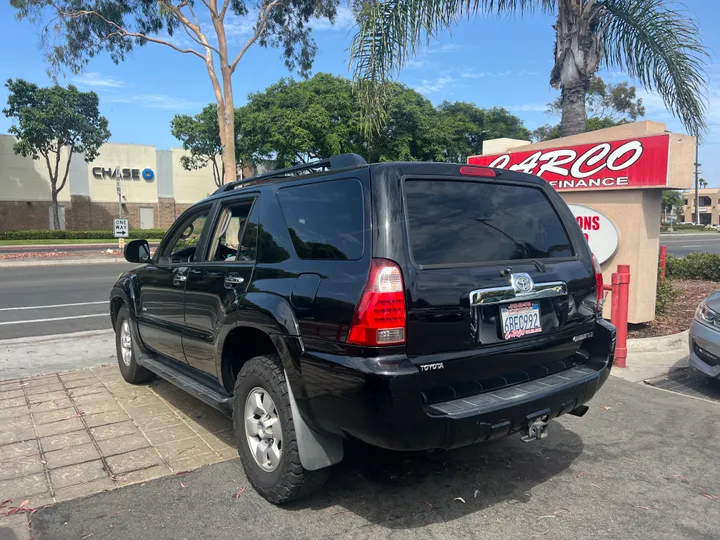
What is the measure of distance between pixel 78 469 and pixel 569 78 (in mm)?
8210

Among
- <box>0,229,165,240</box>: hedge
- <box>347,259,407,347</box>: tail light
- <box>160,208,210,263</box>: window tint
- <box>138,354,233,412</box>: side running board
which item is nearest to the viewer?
<box>347,259,407,347</box>: tail light

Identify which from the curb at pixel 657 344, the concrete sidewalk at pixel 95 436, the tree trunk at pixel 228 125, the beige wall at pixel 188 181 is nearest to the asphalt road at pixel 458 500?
the concrete sidewalk at pixel 95 436

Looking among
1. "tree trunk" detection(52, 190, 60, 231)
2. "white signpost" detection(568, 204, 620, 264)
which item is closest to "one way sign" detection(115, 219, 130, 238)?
"tree trunk" detection(52, 190, 60, 231)

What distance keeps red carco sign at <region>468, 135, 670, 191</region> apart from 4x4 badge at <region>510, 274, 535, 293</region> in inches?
165

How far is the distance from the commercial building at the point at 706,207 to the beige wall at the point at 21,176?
3856 inches

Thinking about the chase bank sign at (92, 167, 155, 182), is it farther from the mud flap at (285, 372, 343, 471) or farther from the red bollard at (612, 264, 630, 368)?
the mud flap at (285, 372, 343, 471)

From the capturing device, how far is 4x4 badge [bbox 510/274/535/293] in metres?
3.13

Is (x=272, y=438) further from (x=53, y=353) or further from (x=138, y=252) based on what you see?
(x=53, y=353)

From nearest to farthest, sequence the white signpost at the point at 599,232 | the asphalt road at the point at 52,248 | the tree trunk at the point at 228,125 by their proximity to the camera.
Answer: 1. the white signpost at the point at 599,232
2. the tree trunk at the point at 228,125
3. the asphalt road at the point at 52,248

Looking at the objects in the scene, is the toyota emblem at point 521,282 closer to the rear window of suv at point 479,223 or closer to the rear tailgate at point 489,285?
the rear tailgate at point 489,285

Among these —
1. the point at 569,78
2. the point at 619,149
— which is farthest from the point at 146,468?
the point at 569,78

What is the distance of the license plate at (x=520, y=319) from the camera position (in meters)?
3.12

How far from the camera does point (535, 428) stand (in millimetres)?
3152

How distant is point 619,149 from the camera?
732 centimetres
